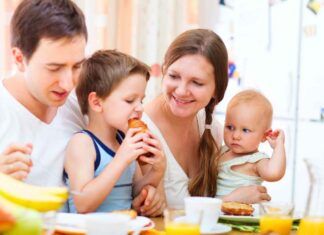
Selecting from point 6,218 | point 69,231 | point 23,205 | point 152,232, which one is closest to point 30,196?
point 23,205

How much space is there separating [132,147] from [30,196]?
745mm

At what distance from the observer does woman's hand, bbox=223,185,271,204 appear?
197cm

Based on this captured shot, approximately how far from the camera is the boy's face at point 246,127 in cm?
213

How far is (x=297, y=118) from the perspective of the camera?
3.86 meters

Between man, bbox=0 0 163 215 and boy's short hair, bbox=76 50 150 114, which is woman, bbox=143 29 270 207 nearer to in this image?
boy's short hair, bbox=76 50 150 114

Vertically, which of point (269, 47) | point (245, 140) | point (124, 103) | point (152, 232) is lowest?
point (152, 232)

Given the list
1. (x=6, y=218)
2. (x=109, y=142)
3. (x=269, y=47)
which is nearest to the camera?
(x=6, y=218)

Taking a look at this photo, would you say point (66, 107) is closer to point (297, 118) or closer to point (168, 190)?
point (168, 190)

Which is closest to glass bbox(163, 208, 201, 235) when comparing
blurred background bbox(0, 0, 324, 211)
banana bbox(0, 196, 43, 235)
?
banana bbox(0, 196, 43, 235)

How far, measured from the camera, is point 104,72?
1875mm

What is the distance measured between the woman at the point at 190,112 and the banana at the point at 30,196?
1063 mm

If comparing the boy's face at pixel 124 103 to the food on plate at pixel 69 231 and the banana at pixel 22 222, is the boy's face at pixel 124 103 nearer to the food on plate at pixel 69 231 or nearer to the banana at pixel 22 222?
the food on plate at pixel 69 231

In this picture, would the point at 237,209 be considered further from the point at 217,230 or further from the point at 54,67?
A: the point at 54,67

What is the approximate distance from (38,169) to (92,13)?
203 centimetres
